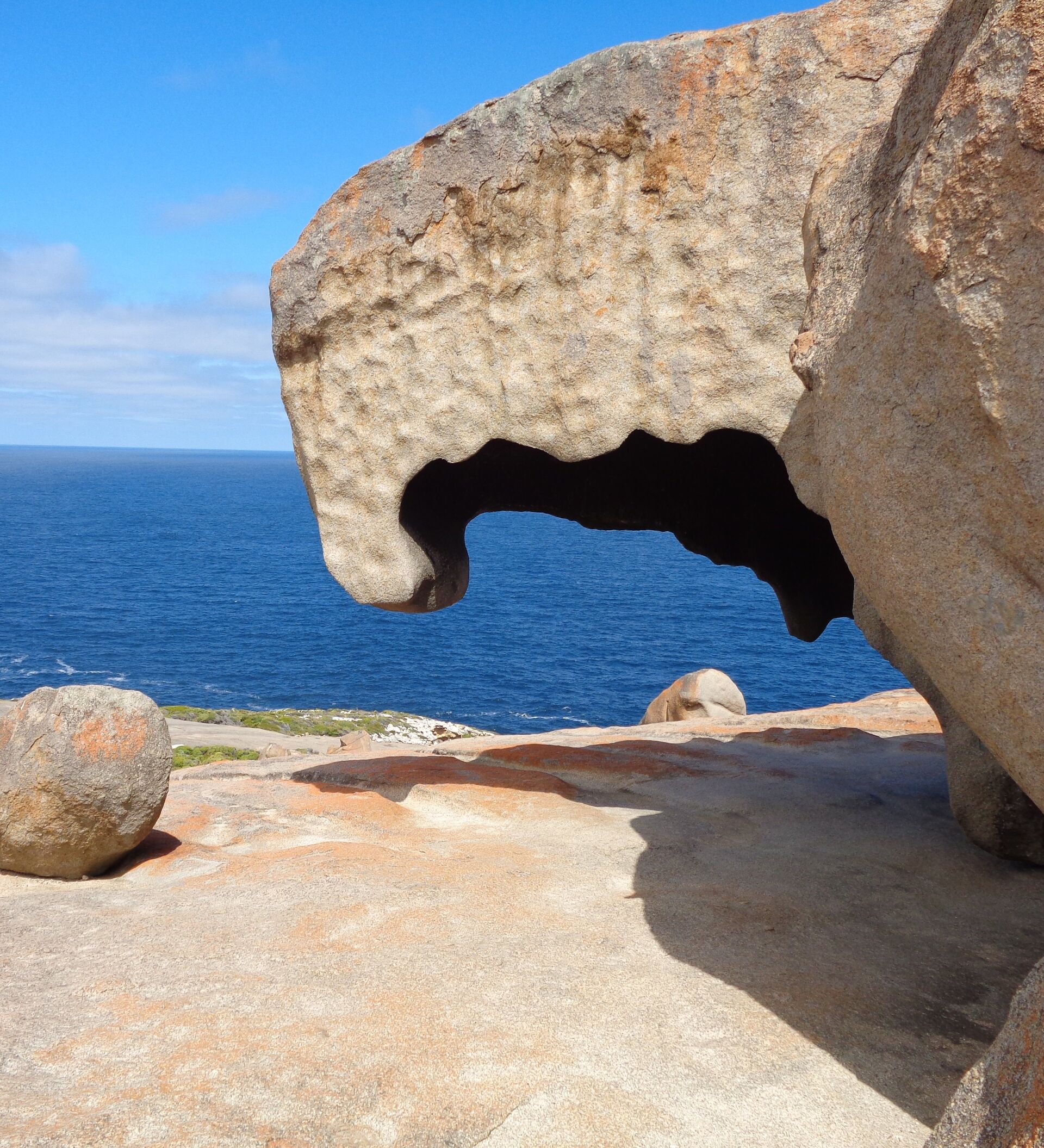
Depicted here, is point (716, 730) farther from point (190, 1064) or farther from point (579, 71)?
point (190, 1064)

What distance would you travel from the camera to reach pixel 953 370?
3.91 meters

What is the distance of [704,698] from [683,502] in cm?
749

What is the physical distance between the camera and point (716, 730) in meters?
13.7

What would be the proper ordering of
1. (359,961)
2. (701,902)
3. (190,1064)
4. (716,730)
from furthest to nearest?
1. (716,730)
2. (701,902)
3. (359,961)
4. (190,1064)

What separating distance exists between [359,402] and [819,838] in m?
5.18

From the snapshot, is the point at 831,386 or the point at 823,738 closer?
the point at 831,386

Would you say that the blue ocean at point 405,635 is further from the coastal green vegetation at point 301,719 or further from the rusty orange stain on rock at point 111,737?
the rusty orange stain on rock at point 111,737

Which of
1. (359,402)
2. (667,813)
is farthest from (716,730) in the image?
(359,402)

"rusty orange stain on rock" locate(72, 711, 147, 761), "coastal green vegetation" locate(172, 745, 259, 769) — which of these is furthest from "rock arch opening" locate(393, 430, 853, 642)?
"coastal green vegetation" locate(172, 745, 259, 769)

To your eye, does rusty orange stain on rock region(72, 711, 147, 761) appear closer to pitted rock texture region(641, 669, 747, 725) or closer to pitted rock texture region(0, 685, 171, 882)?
pitted rock texture region(0, 685, 171, 882)

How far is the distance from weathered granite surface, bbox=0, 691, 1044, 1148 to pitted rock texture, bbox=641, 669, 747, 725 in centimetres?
857

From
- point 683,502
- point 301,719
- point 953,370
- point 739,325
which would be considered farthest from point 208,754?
point 953,370

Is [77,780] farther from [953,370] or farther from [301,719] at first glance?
[301,719]

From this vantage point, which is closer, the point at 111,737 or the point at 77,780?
the point at 77,780
